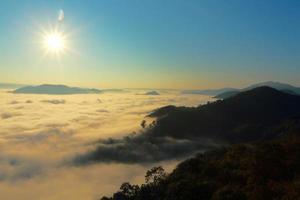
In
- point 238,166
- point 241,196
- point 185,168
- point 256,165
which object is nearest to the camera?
point 241,196

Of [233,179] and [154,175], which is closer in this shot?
[233,179]

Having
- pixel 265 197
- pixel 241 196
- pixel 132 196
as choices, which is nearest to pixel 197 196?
pixel 241 196

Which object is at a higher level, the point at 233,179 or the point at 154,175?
the point at 233,179

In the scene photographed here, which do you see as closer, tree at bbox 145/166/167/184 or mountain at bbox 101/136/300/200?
mountain at bbox 101/136/300/200

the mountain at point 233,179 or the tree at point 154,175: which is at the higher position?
the mountain at point 233,179

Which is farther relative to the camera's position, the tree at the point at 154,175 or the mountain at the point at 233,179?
the tree at the point at 154,175

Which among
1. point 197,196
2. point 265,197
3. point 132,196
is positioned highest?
point 265,197

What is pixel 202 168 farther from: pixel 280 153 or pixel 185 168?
pixel 280 153

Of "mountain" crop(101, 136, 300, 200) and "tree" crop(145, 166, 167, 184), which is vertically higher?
"mountain" crop(101, 136, 300, 200)
